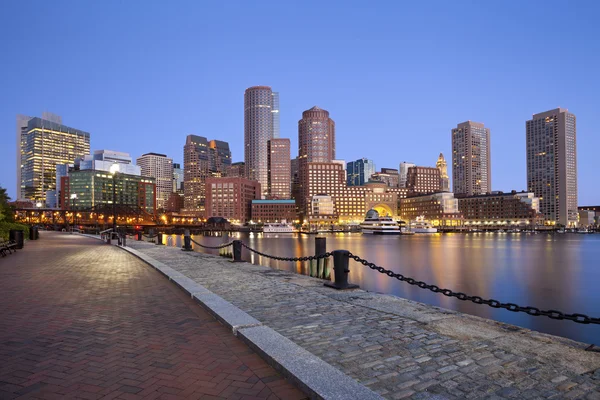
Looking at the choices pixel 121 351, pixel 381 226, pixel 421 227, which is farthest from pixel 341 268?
pixel 421 227

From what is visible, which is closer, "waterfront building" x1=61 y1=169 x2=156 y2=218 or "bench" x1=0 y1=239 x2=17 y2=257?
"bench" x1=0 y1=239 x2=17 y2=257

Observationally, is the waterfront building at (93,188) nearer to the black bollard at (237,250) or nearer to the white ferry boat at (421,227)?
the white ferry boat at (421,227)

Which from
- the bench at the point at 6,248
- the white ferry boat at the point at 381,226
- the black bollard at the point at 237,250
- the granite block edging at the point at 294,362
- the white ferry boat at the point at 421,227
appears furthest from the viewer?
the white ferry boat at the point at 421,227

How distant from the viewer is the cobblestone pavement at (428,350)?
14.5 feet

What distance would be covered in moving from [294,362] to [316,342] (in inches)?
43.8

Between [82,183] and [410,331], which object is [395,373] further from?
[82,183]

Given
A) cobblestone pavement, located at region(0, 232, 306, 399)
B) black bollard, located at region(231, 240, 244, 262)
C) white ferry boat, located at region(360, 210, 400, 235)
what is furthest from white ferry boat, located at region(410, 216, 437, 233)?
cobblestone pavement, located at region(0, 232, 306, 399)

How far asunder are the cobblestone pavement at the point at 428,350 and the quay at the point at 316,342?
0.06ft

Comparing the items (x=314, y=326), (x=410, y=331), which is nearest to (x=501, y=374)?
(x=410, y=331)

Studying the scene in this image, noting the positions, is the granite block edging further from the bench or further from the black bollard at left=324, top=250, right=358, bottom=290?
the bench

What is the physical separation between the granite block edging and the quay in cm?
2

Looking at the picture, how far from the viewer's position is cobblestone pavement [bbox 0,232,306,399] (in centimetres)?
441

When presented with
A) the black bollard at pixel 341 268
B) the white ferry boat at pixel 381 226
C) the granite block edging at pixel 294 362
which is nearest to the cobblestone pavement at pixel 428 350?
the granite block edging at pixel 294 362

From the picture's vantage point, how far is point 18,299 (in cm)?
914
